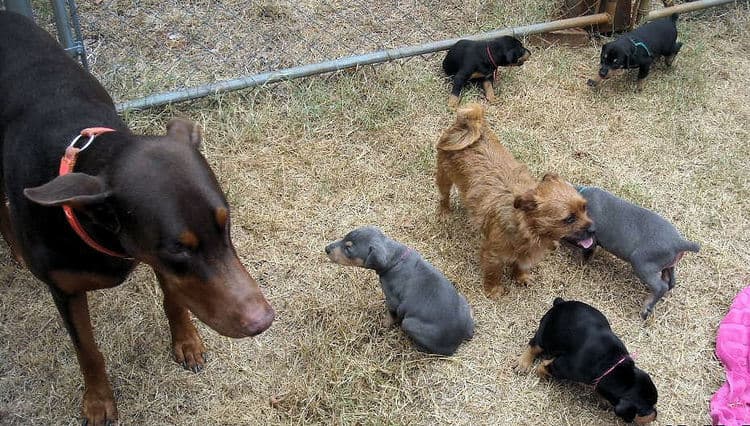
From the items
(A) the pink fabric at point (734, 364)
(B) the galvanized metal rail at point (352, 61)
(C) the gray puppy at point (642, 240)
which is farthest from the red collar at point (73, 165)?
(A) the pink fabric at point (734, 364)

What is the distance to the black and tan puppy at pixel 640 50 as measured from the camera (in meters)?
5.23

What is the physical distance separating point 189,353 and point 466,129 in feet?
7.07

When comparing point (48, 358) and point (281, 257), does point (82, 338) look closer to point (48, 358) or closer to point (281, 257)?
point (48, 358)

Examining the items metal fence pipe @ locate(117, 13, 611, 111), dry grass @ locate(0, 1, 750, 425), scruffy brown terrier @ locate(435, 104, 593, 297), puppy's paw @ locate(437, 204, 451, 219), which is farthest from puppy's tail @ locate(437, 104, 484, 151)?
metal fence pipe @ locate(117, 13, 611, 111)

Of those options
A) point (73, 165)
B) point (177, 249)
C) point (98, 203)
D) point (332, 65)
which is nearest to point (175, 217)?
point (177, 249)

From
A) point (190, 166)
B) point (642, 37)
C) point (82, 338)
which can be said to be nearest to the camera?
point (190, 166)

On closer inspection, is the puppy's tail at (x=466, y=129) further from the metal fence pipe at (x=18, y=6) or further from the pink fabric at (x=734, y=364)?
the metal fence pipe at (x=18, y=6)

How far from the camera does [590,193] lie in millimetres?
3924

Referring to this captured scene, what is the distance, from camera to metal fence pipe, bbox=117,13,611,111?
4742 mm

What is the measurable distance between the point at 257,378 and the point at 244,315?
4.24 ft

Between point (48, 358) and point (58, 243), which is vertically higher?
point (58, 243)

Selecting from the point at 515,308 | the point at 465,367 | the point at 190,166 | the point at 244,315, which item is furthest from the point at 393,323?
the point at 190,166

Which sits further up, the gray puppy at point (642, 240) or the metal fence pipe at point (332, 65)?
the metal fence pipe at point (332, 65)

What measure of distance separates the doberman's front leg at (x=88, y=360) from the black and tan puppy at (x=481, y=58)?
3491 mm
